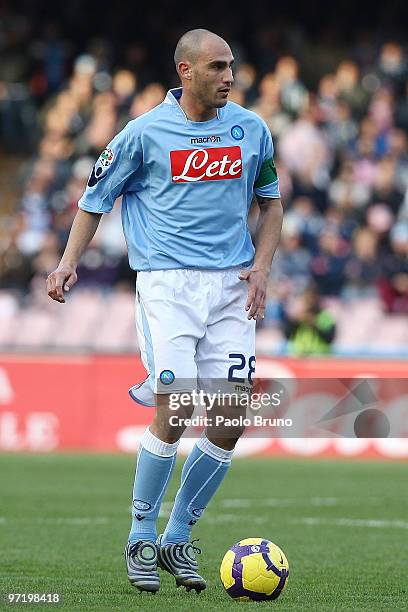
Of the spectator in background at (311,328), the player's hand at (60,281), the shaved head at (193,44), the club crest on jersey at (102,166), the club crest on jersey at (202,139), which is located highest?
the shaved head at (193,44)

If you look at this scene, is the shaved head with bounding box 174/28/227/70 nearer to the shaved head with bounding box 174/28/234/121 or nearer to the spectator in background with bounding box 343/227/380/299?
the shaved head with bounding box 174/28/234/121

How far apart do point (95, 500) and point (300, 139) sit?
9750 millimetres

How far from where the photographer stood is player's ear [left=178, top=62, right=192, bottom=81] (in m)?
6.52

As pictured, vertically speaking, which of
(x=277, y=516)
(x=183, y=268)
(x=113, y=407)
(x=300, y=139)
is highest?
(x=183, y=268)

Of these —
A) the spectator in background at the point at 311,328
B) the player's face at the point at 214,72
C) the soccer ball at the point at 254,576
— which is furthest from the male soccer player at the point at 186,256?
the spectator in background at the point at 311,328

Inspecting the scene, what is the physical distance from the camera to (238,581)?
6.18m

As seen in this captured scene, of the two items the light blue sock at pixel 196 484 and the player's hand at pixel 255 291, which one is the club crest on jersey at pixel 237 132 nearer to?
the player's hand at pixel 255 291

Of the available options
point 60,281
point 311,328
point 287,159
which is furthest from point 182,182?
point 287,159

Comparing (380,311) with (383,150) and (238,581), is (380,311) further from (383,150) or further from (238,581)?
(238,581)

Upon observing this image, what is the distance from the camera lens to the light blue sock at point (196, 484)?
6.65 meters

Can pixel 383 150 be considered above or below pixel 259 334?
above

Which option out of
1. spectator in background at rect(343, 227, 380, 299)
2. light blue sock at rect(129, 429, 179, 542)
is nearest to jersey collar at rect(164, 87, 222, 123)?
light blue sock at rect(129, 429, 179, 542)

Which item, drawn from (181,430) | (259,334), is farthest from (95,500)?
(259,334)

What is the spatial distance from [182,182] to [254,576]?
1810 millimetres
